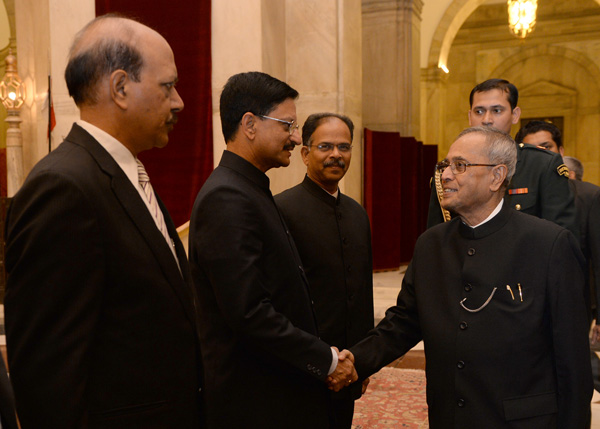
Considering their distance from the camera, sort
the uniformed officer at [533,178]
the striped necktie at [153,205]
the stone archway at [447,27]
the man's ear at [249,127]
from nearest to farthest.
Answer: the striped necktie at [153,205] → the man's ear at [249,127] → the uniformed officer at [533,178] → the stone archway at [447,27]

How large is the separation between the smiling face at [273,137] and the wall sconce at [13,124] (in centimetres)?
630

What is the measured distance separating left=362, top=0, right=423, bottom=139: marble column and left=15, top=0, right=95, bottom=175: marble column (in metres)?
5.15

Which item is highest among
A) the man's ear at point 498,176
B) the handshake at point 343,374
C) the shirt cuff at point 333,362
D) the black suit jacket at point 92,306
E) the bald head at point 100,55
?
the bald head at point 100,55

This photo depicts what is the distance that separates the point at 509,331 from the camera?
1.88 m

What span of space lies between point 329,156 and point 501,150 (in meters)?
1.05

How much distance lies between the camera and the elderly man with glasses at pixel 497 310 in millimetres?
1841

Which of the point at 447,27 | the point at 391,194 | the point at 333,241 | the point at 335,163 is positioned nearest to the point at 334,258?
the point at 333,241

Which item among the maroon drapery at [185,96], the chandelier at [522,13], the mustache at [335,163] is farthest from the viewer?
the chandelier at [522,13]

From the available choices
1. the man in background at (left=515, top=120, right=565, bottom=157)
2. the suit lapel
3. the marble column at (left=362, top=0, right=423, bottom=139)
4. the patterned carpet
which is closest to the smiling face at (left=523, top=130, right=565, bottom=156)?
the man in background at (left=515, top=120, right=565, bottom=157)

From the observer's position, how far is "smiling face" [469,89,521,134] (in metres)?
2.99

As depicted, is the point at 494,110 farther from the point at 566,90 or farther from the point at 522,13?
the point at 566,90

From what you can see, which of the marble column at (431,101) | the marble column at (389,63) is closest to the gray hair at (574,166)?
the marble column at (389,63)

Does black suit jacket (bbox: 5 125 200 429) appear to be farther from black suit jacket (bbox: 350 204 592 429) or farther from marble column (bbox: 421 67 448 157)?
marble column (bbox: 421 67 448 157)

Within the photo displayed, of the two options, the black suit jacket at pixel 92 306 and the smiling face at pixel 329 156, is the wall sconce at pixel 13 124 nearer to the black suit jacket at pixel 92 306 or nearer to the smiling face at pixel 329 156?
the smiling face at pixel 329 156
